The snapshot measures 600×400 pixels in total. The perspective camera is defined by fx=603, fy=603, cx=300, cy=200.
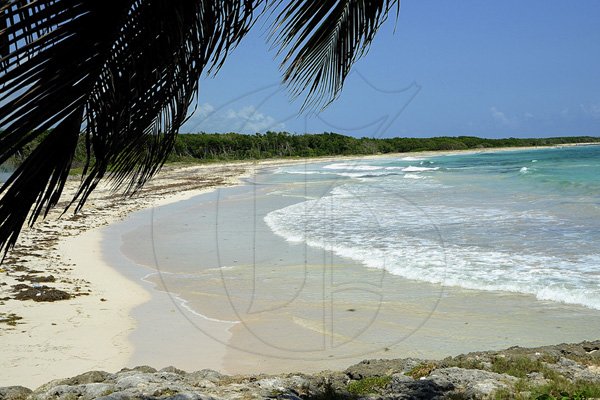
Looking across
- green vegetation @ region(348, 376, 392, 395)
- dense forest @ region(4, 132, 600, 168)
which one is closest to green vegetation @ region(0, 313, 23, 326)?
green vegetation @ region(348, 376, 392, 395)

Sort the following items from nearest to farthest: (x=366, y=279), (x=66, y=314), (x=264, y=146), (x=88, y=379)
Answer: (x=88, y=379) < (x=66, y=314) < (x=366, y=279) < (x=264, y=146)

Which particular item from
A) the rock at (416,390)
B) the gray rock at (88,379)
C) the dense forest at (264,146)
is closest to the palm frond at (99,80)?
the rock at (416,390)

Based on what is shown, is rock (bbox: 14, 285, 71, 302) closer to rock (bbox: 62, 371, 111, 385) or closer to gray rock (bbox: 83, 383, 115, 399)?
rock (bbox: 62, 371, 111, 385)

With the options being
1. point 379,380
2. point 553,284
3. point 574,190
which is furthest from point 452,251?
point 574,190

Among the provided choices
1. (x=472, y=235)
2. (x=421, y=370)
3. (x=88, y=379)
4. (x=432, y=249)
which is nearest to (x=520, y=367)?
(x=421, y=370)

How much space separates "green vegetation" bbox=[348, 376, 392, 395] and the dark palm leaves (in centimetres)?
249

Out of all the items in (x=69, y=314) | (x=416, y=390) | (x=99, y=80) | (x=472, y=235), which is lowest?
(x=69, y=314)

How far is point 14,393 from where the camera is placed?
3973mm

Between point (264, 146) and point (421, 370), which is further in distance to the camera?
point (264, 146)

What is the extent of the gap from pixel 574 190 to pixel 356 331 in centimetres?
1734

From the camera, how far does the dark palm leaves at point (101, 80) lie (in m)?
1.52

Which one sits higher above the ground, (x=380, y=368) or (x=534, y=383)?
(x=534, y=383)

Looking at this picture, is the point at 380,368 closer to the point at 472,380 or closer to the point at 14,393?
the point at 472,380

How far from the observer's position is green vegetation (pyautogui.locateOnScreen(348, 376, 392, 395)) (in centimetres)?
396
